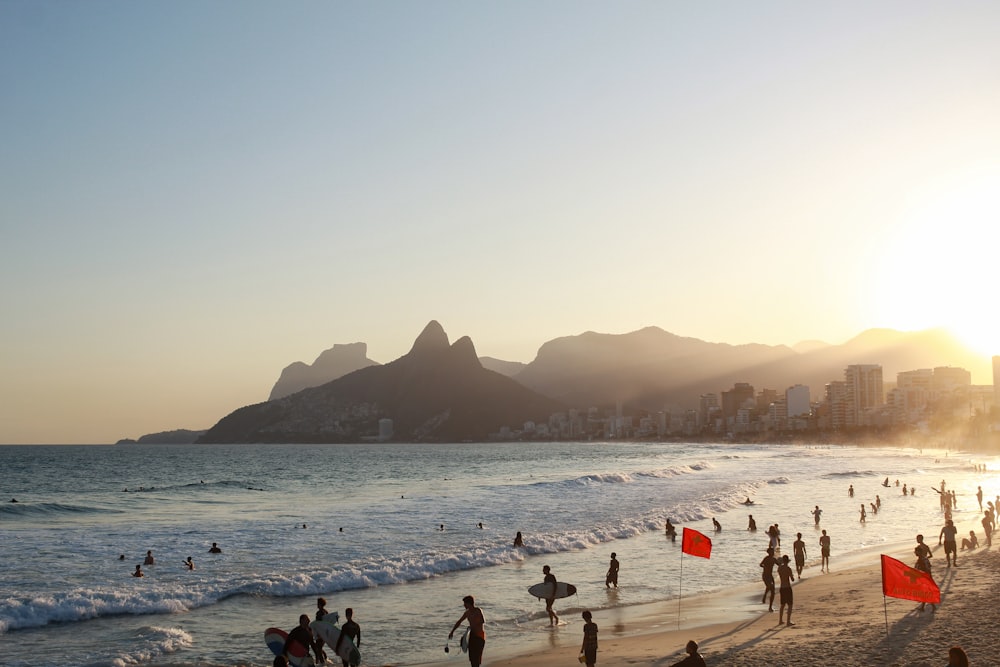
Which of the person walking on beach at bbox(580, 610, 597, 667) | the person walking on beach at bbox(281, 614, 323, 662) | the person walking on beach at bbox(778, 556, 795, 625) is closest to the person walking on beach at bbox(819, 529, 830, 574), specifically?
the person walking on beach at bbox(778, 556, 795, 625)

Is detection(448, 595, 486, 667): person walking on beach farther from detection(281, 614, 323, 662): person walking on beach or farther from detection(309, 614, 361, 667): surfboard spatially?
detection(281, 614, 323, 662): person walking on beach

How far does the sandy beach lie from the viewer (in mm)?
14992

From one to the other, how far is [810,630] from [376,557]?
17942 mm

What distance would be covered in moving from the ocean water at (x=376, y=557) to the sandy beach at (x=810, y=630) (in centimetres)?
80

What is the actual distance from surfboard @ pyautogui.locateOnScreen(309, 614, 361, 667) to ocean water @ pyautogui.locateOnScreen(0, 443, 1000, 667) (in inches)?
64.1

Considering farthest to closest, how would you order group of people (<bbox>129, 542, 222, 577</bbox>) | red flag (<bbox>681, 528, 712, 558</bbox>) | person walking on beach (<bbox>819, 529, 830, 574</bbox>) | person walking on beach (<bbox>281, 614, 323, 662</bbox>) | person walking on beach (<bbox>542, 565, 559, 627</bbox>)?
group of people (<bbox>129, 542, 222, 577</bbox>) < person walking on beach (<bbox>819, 529, 830, 574</bbox>) < red flag (<bbox>681, 528, 712, 558</bbox>) < person walking on beach (<bbox>542, 565, 559, 627</bbox>) < person walking on beach (<bbox>281, 614, 323, 662</bbox>)

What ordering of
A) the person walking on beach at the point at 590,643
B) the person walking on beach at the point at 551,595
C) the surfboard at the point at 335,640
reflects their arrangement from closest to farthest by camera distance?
the person walking on beach at the point at 590,643, the surfboard at the point at 335,640, the person walking on beach at the point at 551,595

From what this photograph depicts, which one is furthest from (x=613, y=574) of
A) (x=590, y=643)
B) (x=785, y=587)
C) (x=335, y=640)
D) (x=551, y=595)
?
(x=335, y=640)

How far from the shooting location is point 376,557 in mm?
31016

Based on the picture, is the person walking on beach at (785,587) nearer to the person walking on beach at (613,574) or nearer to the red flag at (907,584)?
the red flag at (907,584)

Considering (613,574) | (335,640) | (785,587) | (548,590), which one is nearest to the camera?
(335,640)

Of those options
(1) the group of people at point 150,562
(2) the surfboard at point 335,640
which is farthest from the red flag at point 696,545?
(1) the group of people at point 150,562

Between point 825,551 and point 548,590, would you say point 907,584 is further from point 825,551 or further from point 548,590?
point 825,551

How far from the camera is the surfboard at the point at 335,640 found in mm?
15242
